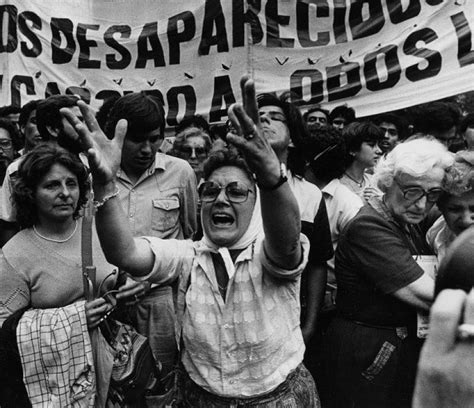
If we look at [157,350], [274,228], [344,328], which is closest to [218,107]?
[157,350]

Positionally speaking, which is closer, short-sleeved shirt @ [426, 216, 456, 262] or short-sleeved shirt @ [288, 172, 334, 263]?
short-sleeved shirt @ [426, 216, 456, 262]

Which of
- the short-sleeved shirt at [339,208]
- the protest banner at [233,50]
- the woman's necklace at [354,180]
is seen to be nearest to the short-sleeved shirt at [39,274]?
the short-sleeved shirt at [339,208]

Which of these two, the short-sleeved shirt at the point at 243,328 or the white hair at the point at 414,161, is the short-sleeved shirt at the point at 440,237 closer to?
the white hair at the point at 414,161

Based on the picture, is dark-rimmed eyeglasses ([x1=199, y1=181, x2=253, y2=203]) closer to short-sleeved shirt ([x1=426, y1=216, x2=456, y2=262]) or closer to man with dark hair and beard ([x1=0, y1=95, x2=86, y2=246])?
short-sleeved shirt ([x1=426, y1=216, x2=456, y2=262])

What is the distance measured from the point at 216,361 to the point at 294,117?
5.49ft

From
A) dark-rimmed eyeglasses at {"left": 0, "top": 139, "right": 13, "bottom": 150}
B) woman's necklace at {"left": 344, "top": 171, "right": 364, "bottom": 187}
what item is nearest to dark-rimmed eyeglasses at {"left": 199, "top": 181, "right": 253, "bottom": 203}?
woman's necklace at {"left": 344, "top": 171, "right": 364, "bottom": 187}

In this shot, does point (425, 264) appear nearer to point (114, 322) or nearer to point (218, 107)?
point (114, 322)

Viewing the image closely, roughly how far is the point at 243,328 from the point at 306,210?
3.85 feet

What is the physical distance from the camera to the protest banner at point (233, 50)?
5188 mm

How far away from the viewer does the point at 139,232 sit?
359 cm

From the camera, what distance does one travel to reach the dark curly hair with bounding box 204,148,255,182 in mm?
2582

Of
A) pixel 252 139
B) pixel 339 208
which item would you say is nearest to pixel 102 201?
pixel 252 139

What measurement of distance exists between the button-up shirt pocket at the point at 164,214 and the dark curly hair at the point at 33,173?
2.11 ft

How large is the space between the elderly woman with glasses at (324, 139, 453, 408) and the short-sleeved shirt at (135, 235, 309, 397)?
33 centimetres
